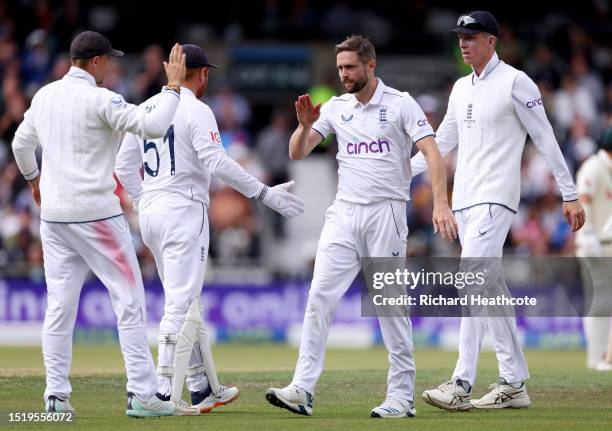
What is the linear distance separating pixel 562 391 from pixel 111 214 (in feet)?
13.6

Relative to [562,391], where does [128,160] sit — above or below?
above

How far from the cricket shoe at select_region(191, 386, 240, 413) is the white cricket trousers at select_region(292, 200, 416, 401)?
792 mm

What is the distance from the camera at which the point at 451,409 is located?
953 cm

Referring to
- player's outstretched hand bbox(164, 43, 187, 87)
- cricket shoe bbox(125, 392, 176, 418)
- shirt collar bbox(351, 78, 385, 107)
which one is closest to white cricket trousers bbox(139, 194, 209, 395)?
cricket shoe bbox(125, 392, 176, 418)

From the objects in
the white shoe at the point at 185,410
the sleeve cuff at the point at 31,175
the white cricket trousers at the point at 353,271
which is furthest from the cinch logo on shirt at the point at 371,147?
the sleeve cuff at the point at 31,175

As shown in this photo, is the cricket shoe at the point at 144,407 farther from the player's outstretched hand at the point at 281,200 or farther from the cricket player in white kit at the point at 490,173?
the cricket player in white kit at the point at 490,173

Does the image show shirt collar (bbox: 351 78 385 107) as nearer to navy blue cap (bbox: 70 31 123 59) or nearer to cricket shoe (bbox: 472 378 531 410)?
navy blue cap (bbox: 70 31 123 59)

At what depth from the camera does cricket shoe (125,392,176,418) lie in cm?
904

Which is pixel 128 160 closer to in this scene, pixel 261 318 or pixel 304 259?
pixel 261 318

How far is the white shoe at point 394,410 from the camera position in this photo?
924 cm

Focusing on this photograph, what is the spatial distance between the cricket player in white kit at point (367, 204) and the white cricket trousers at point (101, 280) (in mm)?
1116

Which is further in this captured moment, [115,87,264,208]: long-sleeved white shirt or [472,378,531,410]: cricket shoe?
[472,378,531,410]: cricket shoe

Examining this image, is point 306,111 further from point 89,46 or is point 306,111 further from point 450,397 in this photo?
point 450,397

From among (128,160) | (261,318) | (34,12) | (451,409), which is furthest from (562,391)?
(34,12)
